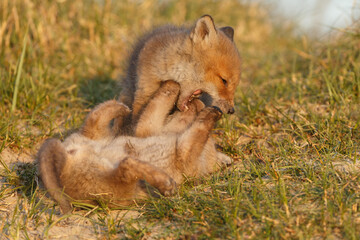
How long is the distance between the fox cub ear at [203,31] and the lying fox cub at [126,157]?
0.60 meters

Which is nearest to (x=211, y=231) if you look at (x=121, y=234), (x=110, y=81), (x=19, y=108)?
(x=121, y=234)

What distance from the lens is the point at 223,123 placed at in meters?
4.59

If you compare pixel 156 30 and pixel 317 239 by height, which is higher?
pixel 156 30

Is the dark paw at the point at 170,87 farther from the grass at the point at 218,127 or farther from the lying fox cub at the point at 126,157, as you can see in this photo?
the grass at the point at 218,127

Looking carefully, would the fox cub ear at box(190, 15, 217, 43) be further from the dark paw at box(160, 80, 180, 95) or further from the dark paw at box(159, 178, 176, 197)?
the dark paw at box(159, 178, 176, 197)

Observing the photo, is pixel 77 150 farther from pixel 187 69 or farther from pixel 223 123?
pixel 223 123

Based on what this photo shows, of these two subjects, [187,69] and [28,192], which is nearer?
[28,192]

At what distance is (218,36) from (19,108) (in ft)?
8.21

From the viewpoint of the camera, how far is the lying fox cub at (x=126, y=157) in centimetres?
304

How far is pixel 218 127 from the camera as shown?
15.0 feet

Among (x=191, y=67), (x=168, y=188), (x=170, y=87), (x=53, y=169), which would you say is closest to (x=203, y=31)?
(x=191, y=67)

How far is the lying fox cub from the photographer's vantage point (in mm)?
3045

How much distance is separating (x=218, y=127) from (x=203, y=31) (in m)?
1.08

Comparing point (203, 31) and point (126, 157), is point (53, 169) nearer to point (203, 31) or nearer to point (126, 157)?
point (126, 157)
